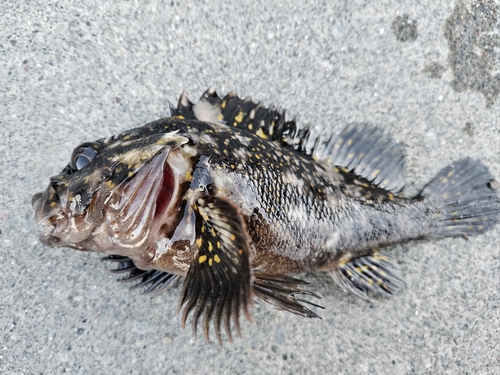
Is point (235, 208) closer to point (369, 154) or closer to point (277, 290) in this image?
point (277, 290)

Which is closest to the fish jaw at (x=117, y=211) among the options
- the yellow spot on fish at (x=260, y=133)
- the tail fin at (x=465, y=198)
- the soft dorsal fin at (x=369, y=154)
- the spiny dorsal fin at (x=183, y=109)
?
the spiny dorsal fin at (x=183, y=109)

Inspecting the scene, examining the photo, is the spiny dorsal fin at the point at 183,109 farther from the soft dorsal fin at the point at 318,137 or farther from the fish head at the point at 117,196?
the fish head at the point at 117,196

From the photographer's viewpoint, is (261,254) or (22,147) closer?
(261,254)

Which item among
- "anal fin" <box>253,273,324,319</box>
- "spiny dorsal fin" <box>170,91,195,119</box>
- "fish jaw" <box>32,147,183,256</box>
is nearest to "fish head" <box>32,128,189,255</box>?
"fish jaw" <box>32,147,183,256</box>

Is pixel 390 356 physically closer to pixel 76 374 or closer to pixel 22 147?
pixel 76 374

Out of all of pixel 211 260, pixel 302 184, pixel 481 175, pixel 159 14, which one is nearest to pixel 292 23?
pixel 159 14

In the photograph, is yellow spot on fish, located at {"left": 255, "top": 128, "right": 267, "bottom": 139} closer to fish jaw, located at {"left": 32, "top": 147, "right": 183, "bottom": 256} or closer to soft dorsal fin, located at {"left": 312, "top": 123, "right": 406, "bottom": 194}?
soft dorsal fin, located at {"left": 312, "top": 123, "right": 406, "bottom": 194}
